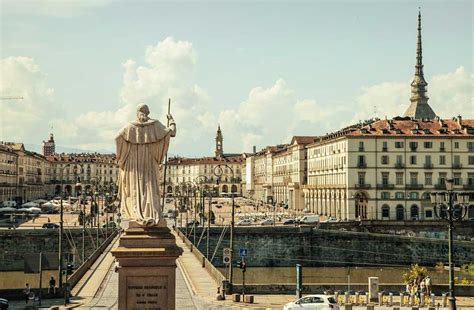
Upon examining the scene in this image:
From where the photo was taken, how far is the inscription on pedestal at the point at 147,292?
18906mm

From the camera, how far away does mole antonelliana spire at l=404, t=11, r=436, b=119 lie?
183375 millimetres

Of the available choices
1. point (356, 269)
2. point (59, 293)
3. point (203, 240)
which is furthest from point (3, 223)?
point (59, 293)

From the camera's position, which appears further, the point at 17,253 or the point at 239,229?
the point at 239,229

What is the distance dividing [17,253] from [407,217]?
52496 mm

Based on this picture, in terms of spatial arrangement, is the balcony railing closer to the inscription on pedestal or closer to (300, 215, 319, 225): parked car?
(300, 215, 319, 225): parked car

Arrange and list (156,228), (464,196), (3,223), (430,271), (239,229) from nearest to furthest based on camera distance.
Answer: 1. (156,228)
2. (464,196)
3. (430,271)
4. (239,229)
5. (3,223)

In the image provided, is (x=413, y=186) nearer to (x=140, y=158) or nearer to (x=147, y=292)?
(x=140, y=158)

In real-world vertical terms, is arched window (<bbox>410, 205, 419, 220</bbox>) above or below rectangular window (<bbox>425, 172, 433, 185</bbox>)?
below

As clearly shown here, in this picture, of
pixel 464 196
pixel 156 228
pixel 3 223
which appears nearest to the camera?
pixel 156 228

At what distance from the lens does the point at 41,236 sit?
9038 centimetres

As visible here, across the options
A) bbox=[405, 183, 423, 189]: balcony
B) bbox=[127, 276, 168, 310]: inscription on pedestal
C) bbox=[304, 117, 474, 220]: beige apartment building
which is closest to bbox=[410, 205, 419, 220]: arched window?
bbox=[304, 117, 474, 220]: beige apartment building

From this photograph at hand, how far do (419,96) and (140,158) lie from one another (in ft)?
567

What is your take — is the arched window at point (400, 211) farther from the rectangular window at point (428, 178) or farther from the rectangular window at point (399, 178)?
the rectangular window at point (428, 178)

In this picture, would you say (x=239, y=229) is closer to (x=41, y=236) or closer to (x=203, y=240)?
(x=203, y=240)
